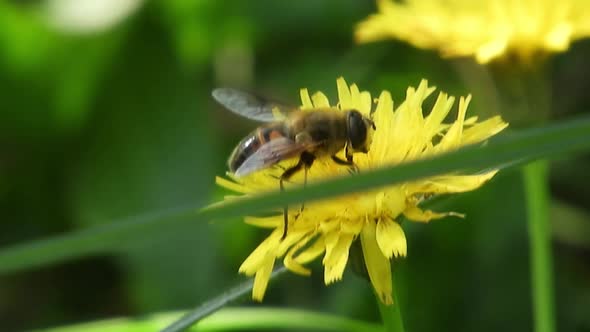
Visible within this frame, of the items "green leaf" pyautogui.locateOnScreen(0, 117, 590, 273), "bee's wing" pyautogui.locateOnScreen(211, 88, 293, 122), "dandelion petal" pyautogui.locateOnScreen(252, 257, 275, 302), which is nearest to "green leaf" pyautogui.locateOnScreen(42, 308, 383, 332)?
"bee's wing" pyautogui.locateOnScreen(211, 88, 293, 122)

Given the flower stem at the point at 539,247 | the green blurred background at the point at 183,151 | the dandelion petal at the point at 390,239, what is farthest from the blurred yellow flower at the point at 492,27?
the green blurred background at the point at 183,151

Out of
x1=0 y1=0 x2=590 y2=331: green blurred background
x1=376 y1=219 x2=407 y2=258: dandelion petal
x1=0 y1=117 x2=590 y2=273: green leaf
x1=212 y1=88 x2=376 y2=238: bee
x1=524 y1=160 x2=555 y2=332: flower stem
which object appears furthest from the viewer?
x1=0 y1=0 x2=590 y2=331: green blurred background

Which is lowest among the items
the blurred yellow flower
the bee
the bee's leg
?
the bee's leg

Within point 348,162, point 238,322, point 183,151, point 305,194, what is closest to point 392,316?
point 348,162

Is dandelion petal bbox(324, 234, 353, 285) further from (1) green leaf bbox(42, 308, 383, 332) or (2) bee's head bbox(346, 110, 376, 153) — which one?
(1) green leaf bbox(42, 308, 383, 332)

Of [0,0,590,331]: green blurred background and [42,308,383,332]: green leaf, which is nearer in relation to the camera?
[42,308,383,332]: green leaf

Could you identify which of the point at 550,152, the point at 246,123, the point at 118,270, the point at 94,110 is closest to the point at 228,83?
the point at 246,123

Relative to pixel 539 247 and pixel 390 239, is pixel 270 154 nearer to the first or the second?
pixel 390 239
